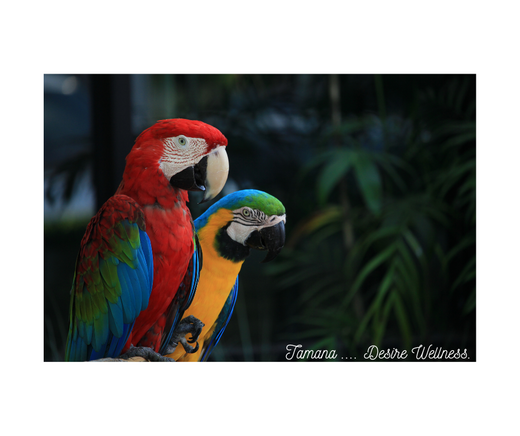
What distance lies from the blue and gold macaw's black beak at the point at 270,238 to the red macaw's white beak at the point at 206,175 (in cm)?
24

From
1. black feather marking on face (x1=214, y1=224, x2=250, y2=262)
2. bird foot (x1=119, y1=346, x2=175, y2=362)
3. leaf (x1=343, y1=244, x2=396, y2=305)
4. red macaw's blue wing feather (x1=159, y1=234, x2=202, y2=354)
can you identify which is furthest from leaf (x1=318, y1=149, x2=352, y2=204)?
bird foot (x1=119, y1=346, x2=175, y2=362)

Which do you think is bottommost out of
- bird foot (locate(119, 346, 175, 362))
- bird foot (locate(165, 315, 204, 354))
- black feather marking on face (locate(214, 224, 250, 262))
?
bird foot (locate(119, 346, 175, 362))

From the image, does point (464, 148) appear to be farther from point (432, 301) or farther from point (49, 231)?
point (49, 231)

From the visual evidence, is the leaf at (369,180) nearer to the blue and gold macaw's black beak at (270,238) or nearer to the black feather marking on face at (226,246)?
the blue and gold macaw's black beak at (270,238)

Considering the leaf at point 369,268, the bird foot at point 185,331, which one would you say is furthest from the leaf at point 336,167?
the bird foot at point 185,331

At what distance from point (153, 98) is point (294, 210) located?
0.80 metres

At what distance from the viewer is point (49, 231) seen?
205 cm

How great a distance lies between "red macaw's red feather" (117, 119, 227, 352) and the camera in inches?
65.5

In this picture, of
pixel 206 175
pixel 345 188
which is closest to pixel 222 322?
pixel 206 175

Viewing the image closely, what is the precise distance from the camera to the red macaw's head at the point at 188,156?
5.44 ft

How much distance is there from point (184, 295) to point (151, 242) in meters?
0.25

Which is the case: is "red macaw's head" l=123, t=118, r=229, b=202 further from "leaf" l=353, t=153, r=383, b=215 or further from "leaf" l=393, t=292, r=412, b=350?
"leaf" l=393, t=292, r=412, b=350

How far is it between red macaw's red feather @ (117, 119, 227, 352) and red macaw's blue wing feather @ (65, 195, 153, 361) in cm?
3
